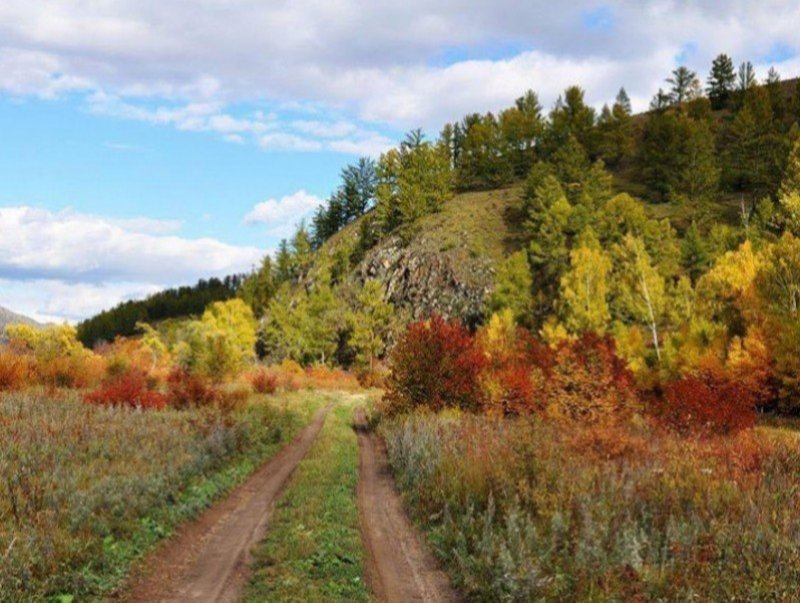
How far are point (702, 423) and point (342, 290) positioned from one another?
83.8 metres

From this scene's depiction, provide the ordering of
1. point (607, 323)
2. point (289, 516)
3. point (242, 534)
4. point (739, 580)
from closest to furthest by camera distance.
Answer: point (739, 580) → point (242, 534) → point (289, 516) → point (607, 323)

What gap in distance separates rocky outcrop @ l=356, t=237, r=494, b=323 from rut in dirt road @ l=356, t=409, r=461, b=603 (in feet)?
207

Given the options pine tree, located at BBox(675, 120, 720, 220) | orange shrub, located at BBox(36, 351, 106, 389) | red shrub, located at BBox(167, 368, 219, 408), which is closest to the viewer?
red shrub, located at BBox(167, 368, 219, 408)

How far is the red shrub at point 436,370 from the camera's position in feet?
87.1

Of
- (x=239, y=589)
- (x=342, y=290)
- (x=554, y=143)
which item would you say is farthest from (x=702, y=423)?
(x=554, y=143)

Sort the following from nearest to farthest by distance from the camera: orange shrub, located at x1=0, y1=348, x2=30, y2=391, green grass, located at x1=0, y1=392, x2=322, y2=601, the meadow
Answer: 1. the meadow
2. green grass, located at x1=0, y1=392, x2=322, y2=601
3. orange shrub, located at x1=0, y1=348, x2=30, y2=391

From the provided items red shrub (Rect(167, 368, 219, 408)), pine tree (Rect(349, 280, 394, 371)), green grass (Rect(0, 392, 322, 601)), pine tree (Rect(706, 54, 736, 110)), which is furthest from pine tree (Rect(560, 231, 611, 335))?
pine tree (Rect(706, 54, 736, 110))

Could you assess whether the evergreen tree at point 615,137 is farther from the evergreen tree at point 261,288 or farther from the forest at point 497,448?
the evergreen tree at point 261,288

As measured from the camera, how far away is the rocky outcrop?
3184 inches

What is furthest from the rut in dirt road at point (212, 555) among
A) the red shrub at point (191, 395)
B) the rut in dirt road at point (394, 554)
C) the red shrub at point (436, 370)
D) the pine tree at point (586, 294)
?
the pine tree at point (586, 294)

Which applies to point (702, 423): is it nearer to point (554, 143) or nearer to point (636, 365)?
point (636, 365)

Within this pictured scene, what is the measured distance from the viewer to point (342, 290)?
10212 cm

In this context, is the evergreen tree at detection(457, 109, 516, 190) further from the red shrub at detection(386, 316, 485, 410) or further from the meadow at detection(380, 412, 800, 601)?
the meadow at detection(380, 412, 800, 601)

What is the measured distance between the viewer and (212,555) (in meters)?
10.7
